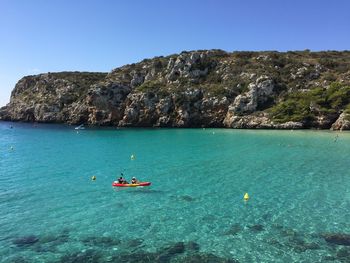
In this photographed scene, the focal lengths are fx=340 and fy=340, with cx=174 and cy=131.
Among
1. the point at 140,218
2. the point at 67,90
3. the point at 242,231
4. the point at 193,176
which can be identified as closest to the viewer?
the point at 242,231

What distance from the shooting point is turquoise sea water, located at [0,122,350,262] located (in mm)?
18469

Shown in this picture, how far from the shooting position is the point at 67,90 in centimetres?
15600

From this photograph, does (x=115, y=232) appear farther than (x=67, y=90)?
No

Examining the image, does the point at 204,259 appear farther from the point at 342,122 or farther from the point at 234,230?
the point at 342,122

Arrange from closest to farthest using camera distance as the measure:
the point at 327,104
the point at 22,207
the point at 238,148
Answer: the point at 22,207
the point at 238,148
the point at 327,104

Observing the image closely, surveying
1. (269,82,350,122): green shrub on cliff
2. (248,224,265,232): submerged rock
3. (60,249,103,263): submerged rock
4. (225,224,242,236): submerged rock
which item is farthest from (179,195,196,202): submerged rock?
(269,82,350,122): green shrub on cliff

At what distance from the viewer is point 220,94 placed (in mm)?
116312

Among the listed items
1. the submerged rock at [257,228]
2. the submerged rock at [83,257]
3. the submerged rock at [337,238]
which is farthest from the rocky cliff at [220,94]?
the submerged rock at [83,257]

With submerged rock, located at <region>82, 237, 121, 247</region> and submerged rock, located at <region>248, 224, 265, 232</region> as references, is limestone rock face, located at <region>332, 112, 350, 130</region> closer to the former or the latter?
submerged rock, located at <region>248, 224, 265, 232</region>

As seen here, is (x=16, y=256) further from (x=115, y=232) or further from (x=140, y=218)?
(x=140, y=218)

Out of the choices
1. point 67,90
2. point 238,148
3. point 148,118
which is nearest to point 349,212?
point 238,148

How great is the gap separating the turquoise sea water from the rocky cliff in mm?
54382

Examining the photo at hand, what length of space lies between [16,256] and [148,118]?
103m

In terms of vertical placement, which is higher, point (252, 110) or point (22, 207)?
point (252, 110)
